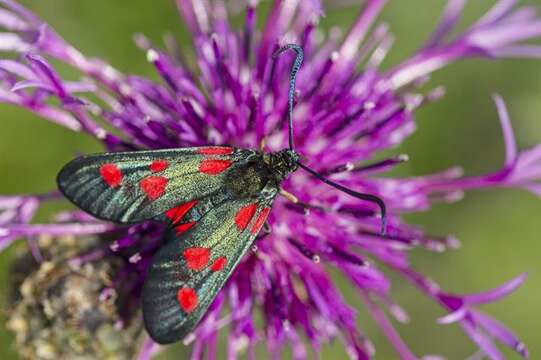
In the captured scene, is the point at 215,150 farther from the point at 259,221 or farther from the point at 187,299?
the point at 187,299

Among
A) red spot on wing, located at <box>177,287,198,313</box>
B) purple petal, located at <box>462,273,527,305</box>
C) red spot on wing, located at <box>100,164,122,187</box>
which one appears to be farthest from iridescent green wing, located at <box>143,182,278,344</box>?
purple petal, located at <box>462,273,527,305</box>

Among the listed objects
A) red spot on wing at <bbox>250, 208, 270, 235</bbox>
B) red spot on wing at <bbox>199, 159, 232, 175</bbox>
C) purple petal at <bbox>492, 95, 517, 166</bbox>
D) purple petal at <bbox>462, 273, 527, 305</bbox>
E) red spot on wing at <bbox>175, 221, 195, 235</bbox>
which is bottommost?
purple petal at <bbox>462, 273, 527, 305</bbox>

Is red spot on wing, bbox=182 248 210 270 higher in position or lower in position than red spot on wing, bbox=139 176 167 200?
lower

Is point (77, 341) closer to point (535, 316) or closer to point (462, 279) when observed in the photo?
point (462, 279)

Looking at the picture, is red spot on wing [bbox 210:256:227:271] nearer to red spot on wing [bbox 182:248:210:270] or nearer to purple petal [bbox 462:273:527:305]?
red spot on wing [bbox 182:248:210:270]

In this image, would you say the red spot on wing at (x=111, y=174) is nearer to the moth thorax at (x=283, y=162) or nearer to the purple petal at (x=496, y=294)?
the moth thorax at (x=283, y=162)

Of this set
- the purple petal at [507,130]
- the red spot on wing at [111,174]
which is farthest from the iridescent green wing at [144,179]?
the purple petal at [507,130]

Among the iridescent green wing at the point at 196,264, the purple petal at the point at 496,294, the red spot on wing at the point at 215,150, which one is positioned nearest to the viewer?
the iridescent green wing at the point at 196,264
